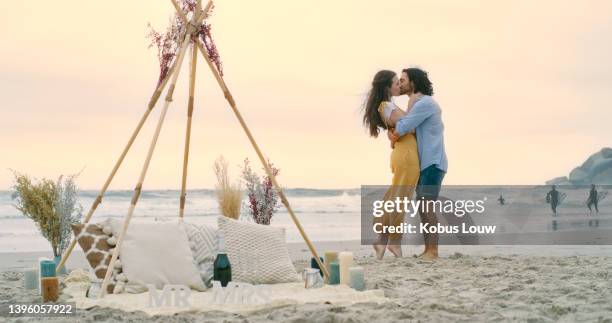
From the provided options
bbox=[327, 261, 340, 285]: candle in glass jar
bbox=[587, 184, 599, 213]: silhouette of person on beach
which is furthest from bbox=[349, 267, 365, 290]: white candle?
bbox=[587, 184, 599, 213]: silhouette of person on beach

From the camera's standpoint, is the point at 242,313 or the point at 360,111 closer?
the point at 242,313

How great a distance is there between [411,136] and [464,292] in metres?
2.28

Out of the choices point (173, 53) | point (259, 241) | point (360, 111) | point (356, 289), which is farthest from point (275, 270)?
point (360, 111)

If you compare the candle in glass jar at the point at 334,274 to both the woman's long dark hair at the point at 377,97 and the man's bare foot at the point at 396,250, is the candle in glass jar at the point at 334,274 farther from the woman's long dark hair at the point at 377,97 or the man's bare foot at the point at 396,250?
→ the woman's long dark hair at the point at 377,97

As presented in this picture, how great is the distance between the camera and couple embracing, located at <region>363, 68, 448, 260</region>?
714 cm

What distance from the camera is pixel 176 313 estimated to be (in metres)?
4.48

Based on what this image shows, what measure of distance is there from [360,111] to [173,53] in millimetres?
2104

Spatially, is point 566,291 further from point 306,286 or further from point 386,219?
point 386,219

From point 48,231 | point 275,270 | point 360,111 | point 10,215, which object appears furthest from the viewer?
point 10,215

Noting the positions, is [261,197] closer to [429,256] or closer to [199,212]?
[429,256]

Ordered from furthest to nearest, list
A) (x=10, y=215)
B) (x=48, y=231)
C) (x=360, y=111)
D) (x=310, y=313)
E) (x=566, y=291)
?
(x=10, y=215)
(x=360, y=111)
(x=48, y=231)
(x=566, y=291)
(x=310, y=313)

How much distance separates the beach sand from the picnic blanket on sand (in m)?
0.10

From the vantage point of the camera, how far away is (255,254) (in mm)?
5562

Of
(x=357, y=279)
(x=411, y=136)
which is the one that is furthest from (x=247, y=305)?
(x=411, y=136)
